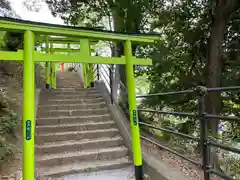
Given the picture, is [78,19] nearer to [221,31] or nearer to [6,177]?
[221,31]

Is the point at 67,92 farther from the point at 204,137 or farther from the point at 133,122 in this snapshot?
the point at 204,137

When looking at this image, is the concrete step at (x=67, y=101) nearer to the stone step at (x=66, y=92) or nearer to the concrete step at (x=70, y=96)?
the concrete step at (x=70, y=96)

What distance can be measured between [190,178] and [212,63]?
9.42 ft

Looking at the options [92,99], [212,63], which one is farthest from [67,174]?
[212,63]

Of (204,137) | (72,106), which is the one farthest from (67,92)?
(204,137)

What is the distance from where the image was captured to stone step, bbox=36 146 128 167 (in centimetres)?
335

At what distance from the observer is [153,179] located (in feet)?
9.64

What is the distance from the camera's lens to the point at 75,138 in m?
4.01

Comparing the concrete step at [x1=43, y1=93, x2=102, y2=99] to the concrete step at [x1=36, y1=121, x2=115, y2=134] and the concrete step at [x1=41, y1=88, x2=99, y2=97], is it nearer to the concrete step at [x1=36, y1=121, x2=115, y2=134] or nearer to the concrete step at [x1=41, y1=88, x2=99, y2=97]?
the concrete step at [x1=41, y1=88, x2=99, y2=97]

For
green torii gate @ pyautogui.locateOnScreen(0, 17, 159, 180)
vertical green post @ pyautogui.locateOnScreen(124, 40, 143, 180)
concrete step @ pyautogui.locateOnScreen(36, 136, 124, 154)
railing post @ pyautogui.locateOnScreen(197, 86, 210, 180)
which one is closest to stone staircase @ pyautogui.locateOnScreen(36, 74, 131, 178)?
concrete step @ pyautogui.locateOnScreen(36, 136, 124, 154)

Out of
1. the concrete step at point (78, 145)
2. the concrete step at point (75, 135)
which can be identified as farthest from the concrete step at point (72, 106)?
the concrete step at point (78, 145)

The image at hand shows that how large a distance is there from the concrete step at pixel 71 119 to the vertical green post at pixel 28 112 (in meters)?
2.05

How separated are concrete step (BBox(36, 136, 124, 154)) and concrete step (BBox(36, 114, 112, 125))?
1.93ft

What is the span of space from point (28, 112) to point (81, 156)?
5.22ft
